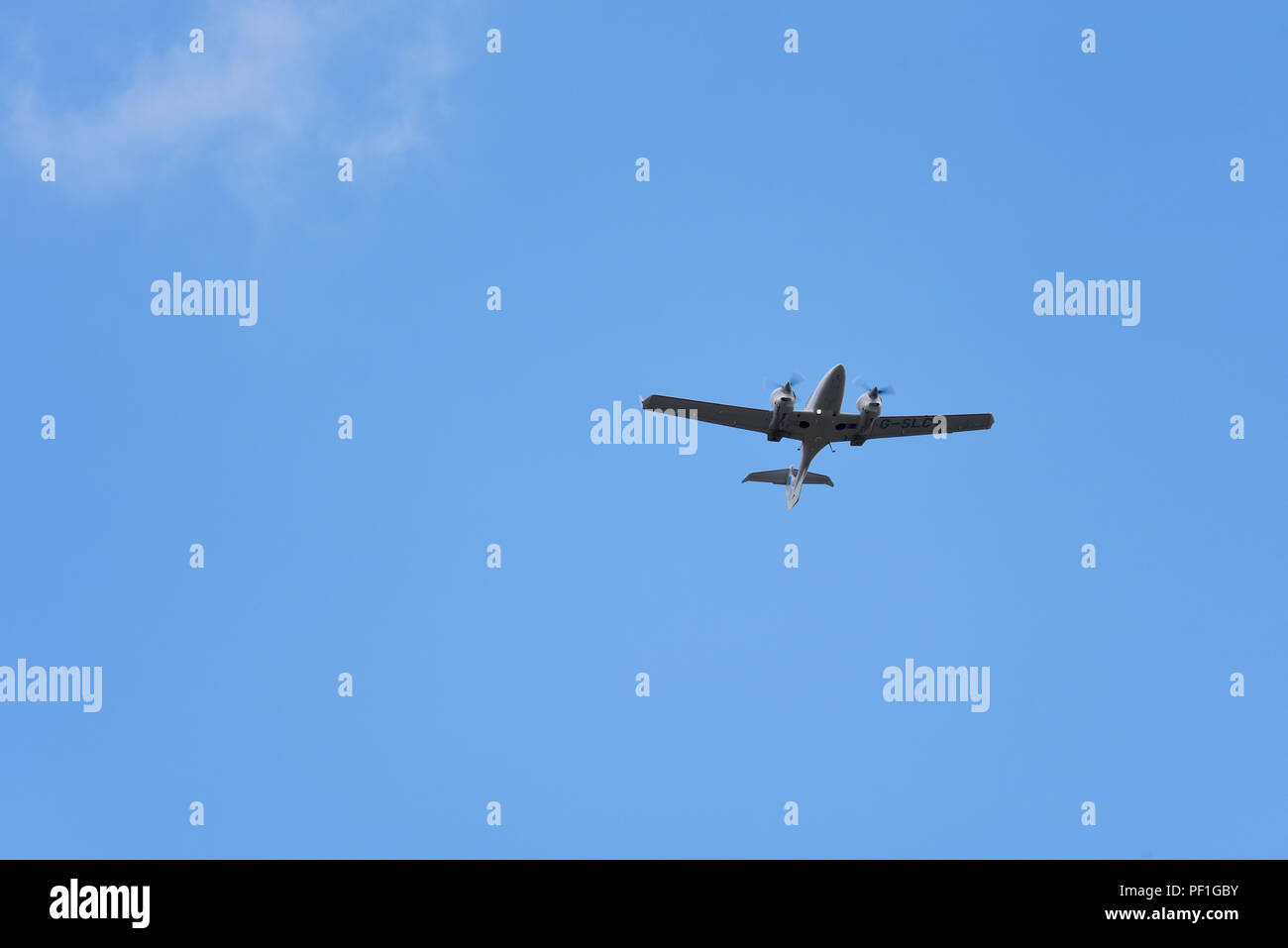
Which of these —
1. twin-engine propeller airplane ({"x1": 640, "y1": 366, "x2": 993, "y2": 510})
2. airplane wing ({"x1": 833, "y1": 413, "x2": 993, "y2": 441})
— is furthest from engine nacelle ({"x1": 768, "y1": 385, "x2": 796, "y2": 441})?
airplane wing ({"x1": 833, "y1": 413, "x2": 993, "y2": 441})

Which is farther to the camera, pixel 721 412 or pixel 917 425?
pixel 917 425

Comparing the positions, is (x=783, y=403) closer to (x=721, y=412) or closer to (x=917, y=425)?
(x=721, y=412)

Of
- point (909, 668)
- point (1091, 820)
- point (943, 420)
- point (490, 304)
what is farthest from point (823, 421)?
point (1091, 820)

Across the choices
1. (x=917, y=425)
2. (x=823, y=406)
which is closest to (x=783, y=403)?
(x=823, y=406)

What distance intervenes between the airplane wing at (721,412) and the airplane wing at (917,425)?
4.27 meters

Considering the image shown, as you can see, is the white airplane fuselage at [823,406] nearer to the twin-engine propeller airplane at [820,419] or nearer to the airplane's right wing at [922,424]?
the twin-engine propeller airplane at [820,419]

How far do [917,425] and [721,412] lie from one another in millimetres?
10858

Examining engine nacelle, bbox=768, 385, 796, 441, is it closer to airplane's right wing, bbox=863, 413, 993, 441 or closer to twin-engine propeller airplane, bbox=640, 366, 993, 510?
twin-engine propeller airplane, bbox=640, 366, 993, 510

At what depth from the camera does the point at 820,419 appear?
174ft

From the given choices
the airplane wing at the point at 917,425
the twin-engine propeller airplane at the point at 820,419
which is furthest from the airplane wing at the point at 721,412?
the airplane wing at the point at 917,425

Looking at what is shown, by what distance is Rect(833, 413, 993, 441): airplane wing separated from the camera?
2183 inches

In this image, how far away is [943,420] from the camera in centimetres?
5631

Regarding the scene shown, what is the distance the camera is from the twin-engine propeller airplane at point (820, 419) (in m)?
52.0
